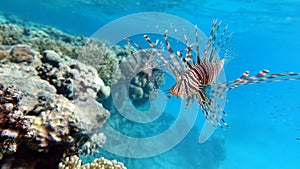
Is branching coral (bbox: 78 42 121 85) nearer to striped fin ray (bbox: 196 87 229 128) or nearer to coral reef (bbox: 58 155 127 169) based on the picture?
coral reef (bbox: 58 155 127 169)

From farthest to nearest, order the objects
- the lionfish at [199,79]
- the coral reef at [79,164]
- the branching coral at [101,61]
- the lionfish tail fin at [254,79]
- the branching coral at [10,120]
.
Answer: the branching coral at [101,61]
the coral reef at [79,164]
the lionfish at [199,79]
the lionfish tail fin at [254,79]
the branching coral at [10,120]

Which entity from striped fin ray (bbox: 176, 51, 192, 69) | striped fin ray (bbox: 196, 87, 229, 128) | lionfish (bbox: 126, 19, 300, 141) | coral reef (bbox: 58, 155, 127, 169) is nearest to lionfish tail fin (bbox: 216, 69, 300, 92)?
lionfish (bbox: 126, 19, 300, 141)

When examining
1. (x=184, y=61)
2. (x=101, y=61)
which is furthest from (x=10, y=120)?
(x=101, y=61)

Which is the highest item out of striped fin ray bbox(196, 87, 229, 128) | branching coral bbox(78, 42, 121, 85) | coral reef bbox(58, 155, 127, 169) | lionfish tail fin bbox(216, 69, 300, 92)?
branching coral bbox(78, 42, 121, 85)

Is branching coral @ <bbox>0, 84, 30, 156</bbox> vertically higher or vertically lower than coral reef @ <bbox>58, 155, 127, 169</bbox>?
higher

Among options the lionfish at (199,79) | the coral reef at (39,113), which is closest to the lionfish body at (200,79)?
the lionfish at (199,79)

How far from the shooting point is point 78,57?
248 inches

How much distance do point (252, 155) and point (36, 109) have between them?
123 ft

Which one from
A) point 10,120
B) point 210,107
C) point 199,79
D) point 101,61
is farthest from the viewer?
point 101,61

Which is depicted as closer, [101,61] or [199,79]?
[199,79]

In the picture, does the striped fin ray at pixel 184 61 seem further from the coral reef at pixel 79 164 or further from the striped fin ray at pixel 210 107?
the coral reef at pixel 79 164

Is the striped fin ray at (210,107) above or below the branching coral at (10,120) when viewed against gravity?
above

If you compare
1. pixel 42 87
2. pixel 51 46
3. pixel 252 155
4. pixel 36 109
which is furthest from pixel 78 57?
pixel 252 155

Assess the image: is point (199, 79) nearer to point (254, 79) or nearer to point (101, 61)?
point (254, 79)
